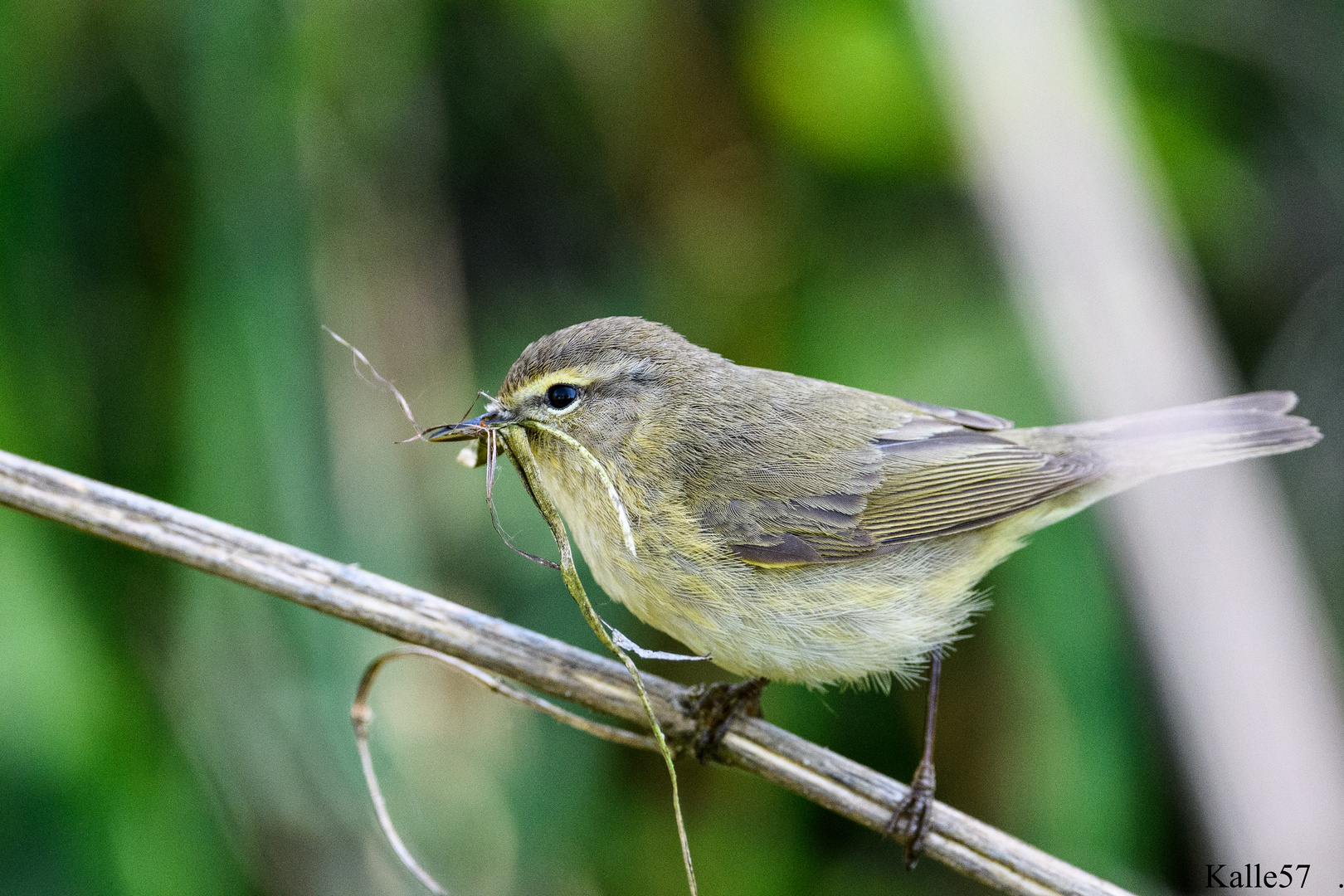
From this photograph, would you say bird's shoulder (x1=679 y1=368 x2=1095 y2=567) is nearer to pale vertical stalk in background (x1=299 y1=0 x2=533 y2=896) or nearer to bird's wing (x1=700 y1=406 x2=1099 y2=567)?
bird's wing (x1=700 y1=406 x2=1099 y2=567)

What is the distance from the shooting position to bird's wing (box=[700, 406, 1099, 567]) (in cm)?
248

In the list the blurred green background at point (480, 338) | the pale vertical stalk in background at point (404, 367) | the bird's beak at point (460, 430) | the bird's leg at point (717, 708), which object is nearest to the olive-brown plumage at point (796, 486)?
the bird's beak at point (460, 430)

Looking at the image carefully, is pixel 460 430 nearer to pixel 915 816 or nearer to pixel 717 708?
pixel 717 708

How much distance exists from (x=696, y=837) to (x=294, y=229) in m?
2.23

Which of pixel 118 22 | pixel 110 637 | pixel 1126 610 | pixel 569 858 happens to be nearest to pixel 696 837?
pixel 569 858

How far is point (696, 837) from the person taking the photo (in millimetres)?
3242

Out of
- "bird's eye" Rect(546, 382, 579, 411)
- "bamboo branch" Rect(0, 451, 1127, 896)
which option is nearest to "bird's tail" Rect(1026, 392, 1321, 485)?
"bamboo branch" Rect(0, 451, 1127, 896)

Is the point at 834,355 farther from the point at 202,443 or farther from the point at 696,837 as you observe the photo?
the point at 202,443

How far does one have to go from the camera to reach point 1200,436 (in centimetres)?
267

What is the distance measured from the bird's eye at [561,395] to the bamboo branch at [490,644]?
0.54 metres

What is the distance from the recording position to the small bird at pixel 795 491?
92.1 inches

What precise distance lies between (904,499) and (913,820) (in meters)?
0.80

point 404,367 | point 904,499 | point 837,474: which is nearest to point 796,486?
point 837,474

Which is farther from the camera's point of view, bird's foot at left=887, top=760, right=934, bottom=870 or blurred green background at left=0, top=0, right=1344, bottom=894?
blurred green background at left=0, top=0, right=1344, bottom=894
